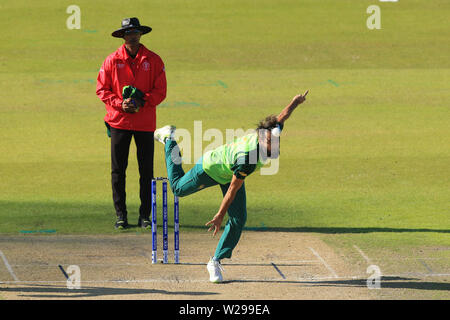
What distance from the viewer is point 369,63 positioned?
24.8 metres

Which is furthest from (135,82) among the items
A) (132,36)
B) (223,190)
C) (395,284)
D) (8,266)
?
(395,284)

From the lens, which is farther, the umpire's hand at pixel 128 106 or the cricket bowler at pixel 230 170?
the umpire's hand at pixel 128 106

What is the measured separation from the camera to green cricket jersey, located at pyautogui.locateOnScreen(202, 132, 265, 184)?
8625 millimetres

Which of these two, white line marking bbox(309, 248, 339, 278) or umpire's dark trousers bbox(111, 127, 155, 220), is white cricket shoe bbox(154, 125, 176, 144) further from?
white line marking bbox(309, 248, 339, 278)

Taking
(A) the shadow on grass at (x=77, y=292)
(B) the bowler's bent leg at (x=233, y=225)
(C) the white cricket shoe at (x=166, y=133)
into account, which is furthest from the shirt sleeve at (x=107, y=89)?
(A) the shadow on grass at (x=77, y=292)

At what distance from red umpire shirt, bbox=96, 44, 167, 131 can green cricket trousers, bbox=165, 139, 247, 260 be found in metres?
1.64

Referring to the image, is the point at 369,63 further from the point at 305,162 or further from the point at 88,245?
the point at 88,245

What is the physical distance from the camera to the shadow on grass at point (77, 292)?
8594mm

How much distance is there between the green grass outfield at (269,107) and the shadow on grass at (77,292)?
8.79 ft

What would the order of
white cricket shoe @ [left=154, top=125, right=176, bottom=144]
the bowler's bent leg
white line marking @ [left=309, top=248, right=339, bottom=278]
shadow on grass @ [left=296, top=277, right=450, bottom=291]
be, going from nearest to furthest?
shadow on grass @ [left=296, top=277, right=450, bottom=291] → the bowler's bent leg → white line marking @ [left=309, top=248, right=339, bottom=278] → white cricket shoe @ [left=154, top=125, right=176, bottom=144]

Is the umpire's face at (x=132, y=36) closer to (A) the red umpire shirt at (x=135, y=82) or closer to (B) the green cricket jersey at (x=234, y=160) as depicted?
(A) the red umpire shirt at (x=135, y=82)

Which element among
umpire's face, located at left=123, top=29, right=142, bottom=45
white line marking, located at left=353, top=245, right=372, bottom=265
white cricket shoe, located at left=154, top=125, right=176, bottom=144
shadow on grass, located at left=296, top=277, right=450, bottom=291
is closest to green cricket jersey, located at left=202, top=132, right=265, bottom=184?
white cricket shoe, located at left=154, top=125, right=176, bottom=144

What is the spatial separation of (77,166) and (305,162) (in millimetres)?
4127
